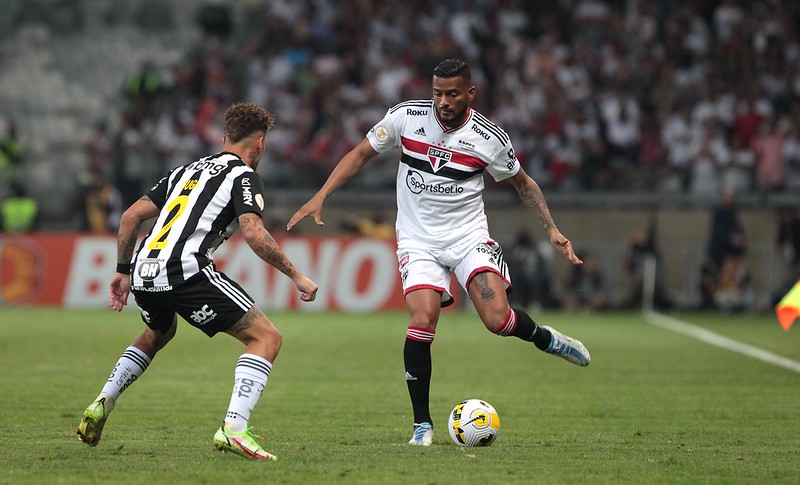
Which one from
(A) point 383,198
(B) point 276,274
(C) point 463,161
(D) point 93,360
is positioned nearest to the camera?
(C) point 463,161

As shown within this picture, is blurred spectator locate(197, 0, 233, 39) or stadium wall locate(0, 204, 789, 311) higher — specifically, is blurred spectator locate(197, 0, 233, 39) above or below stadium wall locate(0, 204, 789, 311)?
above

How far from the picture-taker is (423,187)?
8320 millimetres

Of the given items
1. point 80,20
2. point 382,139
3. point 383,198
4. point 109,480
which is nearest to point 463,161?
point 382,139

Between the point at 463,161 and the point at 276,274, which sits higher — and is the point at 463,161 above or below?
above

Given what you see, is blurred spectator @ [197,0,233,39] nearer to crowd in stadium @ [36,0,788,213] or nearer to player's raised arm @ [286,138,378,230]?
crowd in stadium @ [36,0,788,213]

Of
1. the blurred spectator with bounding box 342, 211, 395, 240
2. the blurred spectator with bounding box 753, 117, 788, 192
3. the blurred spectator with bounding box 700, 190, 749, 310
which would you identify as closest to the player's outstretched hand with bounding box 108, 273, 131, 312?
the blurred spectator with bounding box 342, 211, 395, 240

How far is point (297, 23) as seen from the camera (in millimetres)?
26391

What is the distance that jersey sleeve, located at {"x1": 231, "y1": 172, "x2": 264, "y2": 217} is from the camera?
701 cm

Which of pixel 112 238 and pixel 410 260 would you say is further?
pixel 112 238

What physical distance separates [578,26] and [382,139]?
19122 mm

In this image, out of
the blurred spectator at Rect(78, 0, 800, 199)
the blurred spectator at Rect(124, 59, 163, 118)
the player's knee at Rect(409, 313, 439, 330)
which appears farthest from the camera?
the blurred spectator at Rect(124, 59, 163, 118)

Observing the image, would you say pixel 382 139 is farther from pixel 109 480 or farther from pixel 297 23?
pixel 297 23

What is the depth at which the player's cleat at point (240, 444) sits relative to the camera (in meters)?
6.80

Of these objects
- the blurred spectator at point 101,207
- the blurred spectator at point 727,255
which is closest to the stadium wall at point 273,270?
the blurred spectator at point 727,255
